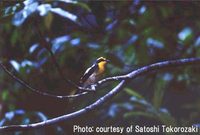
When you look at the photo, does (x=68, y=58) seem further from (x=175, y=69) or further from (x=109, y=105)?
(x=175, y=69)

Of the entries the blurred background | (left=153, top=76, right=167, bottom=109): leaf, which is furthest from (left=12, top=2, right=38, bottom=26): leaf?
(left=153, top=76, right=167, bottom=109): leaf

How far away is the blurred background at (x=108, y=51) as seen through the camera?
1.91 m

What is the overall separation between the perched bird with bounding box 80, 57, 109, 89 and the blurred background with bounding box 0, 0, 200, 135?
9 centimetres

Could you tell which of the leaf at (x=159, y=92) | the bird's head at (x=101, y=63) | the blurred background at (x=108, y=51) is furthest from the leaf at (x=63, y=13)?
the leaf at (x=159, y=92)

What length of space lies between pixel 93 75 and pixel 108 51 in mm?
361

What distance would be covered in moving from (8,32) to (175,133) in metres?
0.82

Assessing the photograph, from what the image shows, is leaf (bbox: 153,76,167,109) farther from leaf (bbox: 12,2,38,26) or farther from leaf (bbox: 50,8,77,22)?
leaf (bbox: 12,2,38,26)

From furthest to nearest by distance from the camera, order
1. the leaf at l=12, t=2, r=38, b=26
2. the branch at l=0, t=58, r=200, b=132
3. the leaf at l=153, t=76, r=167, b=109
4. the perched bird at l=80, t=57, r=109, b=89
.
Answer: the leaf at l=153, t=76, r=167, b=109 < the leaf at l=12, t=2, r=38, b=26 < the perched bird at l=80, t=57, r=109, b=89 < the branch at l=0, t=58, r=200, b=132

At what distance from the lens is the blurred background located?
1.91 m

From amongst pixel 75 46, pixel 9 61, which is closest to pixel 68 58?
pixel 75 46

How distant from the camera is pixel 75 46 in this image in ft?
6.82

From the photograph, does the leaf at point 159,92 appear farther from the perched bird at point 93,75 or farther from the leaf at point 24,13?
the leaf at point 24,13

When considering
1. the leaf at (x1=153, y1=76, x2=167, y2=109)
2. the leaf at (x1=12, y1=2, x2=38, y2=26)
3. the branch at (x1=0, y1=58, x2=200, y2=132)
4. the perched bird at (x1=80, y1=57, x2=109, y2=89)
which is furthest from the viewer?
the leaf at (x1=153, y1=76, x2=167, y2=109)

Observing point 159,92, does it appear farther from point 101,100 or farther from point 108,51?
point 101,100
